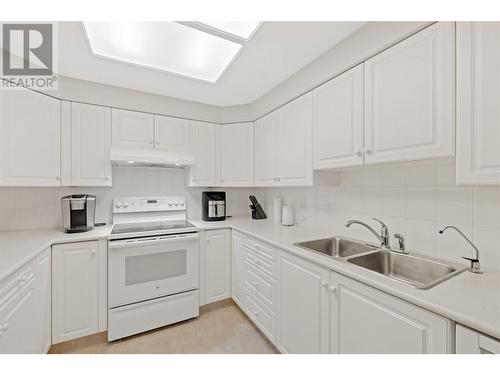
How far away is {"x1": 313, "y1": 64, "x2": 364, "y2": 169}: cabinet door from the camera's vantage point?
55.6 inches

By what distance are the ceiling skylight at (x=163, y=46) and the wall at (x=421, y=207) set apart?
1421mm

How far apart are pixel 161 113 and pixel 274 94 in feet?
4.04

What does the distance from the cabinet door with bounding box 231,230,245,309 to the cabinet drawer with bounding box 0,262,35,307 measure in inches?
59.4

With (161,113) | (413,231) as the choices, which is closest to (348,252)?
(413,231)

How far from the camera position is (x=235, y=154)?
267 centimetres

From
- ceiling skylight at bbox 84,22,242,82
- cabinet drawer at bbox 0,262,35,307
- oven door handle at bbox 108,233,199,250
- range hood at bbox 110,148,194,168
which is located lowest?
cabinet drawer at bbox 0,262,35,307

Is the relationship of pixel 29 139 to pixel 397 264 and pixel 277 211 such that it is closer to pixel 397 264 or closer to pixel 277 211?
pixel 277 211

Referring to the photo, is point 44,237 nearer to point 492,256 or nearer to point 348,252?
point 348,252

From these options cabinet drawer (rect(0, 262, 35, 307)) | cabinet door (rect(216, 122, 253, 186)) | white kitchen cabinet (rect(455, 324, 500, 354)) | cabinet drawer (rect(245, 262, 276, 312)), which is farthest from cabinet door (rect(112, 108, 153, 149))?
white kitchen cabinet (rect(455, 324, 500, 354))

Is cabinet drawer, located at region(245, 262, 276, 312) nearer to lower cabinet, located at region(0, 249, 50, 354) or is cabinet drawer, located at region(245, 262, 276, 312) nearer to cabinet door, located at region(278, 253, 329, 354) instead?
cabinet door, located at region(278, 253, 329, 354)

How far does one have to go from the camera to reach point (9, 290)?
3.73ft

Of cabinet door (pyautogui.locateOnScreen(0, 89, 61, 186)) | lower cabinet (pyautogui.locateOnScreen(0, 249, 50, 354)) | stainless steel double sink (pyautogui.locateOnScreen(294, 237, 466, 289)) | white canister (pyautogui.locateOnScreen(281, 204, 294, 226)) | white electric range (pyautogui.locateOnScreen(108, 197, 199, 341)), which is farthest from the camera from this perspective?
white canister (pyautogui.locateOnScreen(281, 204, 294, 226))

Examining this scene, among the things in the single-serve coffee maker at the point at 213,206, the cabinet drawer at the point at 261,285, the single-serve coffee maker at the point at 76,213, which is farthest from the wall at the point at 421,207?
the single-serve coffee maker at the point at 76,213

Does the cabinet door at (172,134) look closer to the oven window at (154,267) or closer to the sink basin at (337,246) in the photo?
the oven window at (154,267)
